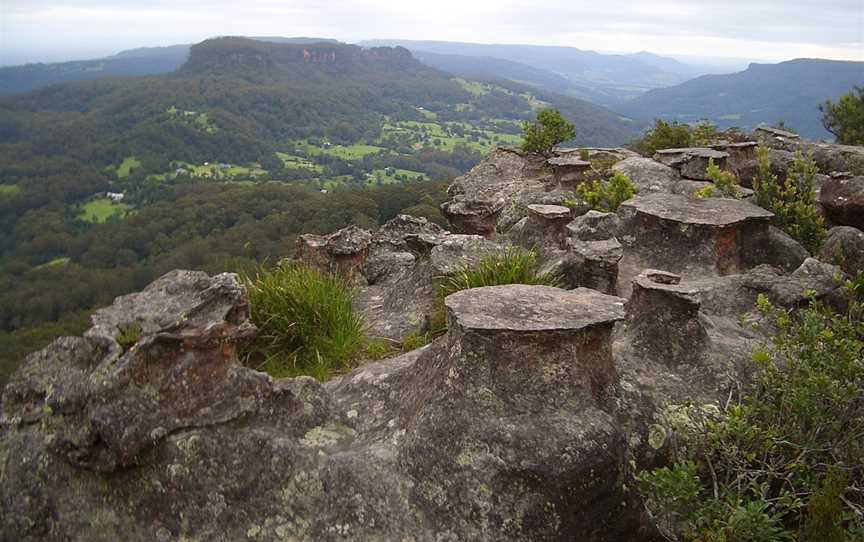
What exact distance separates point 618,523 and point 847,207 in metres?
8.55

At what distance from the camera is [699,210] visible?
9211mm

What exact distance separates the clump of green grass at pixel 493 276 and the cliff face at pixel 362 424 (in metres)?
1.54

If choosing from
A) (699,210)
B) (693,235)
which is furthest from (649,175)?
(693,235)

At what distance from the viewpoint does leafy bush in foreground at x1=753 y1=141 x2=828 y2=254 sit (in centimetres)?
954

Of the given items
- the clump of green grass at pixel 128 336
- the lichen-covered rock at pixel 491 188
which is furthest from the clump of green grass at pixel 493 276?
the lichen-covered rock at pixel 491 188

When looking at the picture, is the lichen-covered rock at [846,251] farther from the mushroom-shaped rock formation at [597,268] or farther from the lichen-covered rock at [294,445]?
the lichen-covered rock at [294,445]

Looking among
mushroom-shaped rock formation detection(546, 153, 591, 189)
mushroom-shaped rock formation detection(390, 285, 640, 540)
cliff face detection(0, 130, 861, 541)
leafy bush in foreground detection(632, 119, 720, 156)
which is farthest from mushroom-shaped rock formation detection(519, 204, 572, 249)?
leafy bush in foreground detection(632, 119, 720, 156)

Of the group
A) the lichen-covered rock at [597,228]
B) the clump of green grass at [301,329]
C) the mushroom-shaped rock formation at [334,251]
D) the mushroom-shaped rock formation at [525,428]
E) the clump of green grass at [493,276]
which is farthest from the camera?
the mushroom-shaped rock formation at [334,251]

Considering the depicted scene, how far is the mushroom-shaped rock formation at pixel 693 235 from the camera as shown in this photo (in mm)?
8617

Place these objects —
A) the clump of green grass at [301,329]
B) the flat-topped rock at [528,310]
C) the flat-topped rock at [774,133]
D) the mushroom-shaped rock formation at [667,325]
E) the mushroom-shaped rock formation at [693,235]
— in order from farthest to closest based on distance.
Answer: the flat-topped rock at [774,133] < the mushroom-shaped rock formation at [693,235] < the clump of green grass at [301,329] < the mushroom-shaped rock formation at [667,325] < the flat-topped rock at [528,310]

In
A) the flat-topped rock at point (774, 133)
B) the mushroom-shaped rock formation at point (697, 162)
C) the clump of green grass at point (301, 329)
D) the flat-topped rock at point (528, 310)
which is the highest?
the flat-topped rock at point (774, 133)

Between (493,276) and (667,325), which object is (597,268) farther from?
(667,325)

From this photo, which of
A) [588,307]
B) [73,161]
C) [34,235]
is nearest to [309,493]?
[588,307]

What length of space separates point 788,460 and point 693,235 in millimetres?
5097
